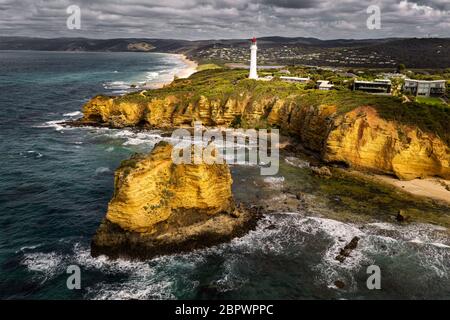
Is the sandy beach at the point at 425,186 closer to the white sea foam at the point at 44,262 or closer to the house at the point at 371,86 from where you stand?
the house at the point at 371,86

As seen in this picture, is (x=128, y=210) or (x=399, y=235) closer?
(x=128, y=210)

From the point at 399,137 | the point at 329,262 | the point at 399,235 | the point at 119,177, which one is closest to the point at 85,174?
the point at 119,177

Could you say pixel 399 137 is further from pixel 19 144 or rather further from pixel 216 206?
pixel 19 144

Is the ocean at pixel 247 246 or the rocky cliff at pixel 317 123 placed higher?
the rocky cliff at pixel 317 123

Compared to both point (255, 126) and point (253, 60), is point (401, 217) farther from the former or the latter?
point (253, 60)

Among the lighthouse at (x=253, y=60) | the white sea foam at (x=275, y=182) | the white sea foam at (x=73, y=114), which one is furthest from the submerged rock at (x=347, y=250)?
the white sea foam at (x=73, y=114)

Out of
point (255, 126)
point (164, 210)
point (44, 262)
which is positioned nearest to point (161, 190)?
A: point (164, 210)

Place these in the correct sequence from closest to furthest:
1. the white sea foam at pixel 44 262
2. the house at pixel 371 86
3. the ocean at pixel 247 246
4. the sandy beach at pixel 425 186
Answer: the ocean at pixel 247 246 → the white sea foam at pixel 44 262 → the sandy beach at pixel 425 186 → the house at pixel 371 86

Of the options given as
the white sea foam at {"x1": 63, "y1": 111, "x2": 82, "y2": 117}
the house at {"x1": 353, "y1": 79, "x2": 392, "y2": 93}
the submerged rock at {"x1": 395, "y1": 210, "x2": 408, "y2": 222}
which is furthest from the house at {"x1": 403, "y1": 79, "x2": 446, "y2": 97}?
the white sea foam at {"x1": 63, "y1": 111, "x2": 82, "y2": 117}
